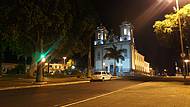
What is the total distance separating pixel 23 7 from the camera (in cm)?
3153

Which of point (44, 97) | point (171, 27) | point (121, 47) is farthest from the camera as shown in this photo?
point (121, 47)

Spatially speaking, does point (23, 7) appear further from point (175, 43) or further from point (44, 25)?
point (175, 43)

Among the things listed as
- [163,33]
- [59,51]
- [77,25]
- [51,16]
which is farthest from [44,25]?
[59,51]

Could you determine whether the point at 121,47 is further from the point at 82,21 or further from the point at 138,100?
the point at 138,100

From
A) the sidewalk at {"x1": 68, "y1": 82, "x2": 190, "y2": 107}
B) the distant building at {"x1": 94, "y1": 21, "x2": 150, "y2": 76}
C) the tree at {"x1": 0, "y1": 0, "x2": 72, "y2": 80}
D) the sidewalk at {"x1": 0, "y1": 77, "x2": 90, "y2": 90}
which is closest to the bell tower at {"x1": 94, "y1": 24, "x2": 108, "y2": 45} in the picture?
the distant building at {"x1": 94, "y1": 21, "x2": 150, "y2": 76}

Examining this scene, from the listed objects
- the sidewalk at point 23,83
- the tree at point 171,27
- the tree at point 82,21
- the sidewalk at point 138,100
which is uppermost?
the tree at point 82,21

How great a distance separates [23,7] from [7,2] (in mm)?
2088

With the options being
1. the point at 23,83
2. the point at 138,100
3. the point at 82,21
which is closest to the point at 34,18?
the point at 23,83

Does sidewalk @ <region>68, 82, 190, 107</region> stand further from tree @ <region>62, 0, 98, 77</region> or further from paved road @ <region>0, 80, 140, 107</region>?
tree @ <region>62, 0, 98, 77</region>

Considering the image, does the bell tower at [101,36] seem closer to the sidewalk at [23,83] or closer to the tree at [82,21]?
the tree at [82,21]

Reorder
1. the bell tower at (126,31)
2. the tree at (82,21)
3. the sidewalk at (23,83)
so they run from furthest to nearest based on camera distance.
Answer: the bell tower at (126,31), the tree at (82,21), the sidewalk at (23,83)

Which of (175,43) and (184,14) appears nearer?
(184,14)

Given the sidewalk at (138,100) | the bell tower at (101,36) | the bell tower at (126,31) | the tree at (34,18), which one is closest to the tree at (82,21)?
the tree at (34,18)

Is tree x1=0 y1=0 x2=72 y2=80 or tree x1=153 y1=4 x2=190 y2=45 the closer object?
tree x1=153 y1=4 x2=190 y2=45
